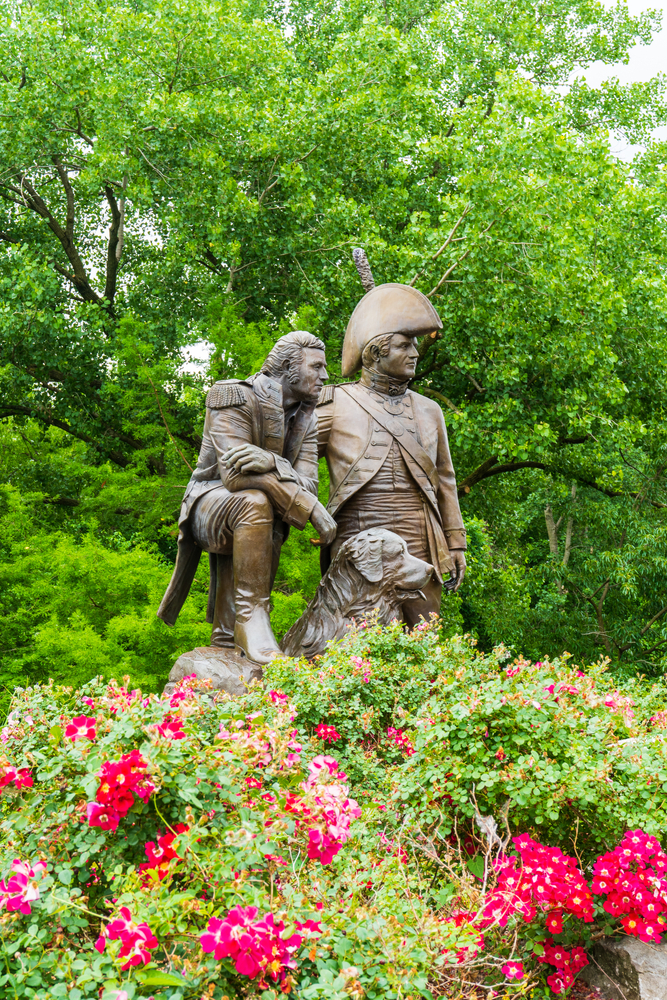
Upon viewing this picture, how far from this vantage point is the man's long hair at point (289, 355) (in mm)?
4934

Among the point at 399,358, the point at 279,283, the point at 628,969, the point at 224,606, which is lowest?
the point at 628,969

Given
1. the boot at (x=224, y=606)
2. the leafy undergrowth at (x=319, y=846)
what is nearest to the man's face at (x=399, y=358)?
the boot at (x=224, y=606)

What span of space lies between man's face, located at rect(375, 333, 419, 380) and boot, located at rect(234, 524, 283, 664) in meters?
1.36

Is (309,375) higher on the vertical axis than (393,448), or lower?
higher

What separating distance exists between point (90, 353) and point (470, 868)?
383 inches

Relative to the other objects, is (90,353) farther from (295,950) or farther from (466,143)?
(295,950)

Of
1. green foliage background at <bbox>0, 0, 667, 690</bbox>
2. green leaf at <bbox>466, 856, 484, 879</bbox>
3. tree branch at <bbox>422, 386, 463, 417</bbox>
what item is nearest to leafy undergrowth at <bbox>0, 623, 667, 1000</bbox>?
green leaf at <bbox>466, 856, 484, 879</bbox>

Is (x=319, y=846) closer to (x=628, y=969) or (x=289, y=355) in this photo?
(x=628, y=969)

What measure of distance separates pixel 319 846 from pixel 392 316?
3759mm

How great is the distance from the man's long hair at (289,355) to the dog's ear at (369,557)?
94 centimetres

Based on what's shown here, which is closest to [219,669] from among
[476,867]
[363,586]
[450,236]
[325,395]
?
[363,586]

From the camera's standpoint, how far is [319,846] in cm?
226

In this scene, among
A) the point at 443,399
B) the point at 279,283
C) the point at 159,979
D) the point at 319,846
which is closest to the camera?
the point at 159,979

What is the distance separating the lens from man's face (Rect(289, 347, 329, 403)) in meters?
4.93
